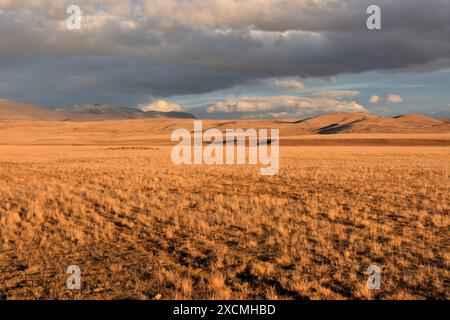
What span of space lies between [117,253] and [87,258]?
2.35ft

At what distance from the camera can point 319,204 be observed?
50.0ft

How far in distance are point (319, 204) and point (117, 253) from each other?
869 cm

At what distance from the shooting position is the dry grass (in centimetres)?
721

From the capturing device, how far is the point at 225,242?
10320mm

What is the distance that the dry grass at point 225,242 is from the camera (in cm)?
721
